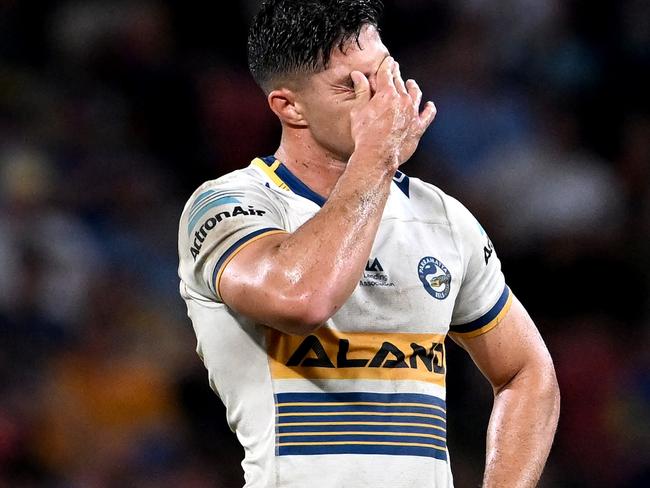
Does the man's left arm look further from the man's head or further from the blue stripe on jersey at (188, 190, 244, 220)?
the blue stripe on jersey at (188, 190, 244, 220)

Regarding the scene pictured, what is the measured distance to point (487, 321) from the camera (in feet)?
11.1

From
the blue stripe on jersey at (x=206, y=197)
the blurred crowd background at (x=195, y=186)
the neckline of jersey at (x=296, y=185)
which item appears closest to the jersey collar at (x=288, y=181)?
the neckline of jersey at (x=296, y=185)

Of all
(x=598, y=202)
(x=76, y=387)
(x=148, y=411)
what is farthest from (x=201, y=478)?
(x=598, y=202)


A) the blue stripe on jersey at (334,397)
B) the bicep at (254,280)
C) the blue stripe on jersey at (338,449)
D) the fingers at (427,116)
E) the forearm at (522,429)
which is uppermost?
the fingers at (427,116)

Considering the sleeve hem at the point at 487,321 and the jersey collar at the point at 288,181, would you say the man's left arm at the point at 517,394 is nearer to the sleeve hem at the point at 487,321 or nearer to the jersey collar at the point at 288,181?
the sleeve hem at the point at 487,321

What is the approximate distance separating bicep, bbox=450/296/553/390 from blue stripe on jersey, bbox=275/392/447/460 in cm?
55

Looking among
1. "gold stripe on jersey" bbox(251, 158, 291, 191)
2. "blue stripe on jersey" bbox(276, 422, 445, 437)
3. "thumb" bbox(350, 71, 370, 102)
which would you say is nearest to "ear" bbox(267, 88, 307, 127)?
"gold stripe on jersey" bbox(251, 158, 291, 191)

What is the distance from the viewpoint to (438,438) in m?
3.08

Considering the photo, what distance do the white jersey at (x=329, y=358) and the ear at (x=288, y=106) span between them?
203 mm

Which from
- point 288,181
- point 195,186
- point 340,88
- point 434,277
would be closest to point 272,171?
point 288,181

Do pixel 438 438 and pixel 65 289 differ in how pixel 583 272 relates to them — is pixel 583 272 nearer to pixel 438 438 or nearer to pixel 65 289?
pixel 65 289

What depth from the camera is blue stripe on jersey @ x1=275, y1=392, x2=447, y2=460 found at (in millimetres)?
2887

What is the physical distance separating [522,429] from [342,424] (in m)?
0.73

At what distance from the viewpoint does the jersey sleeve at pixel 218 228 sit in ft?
9.23
